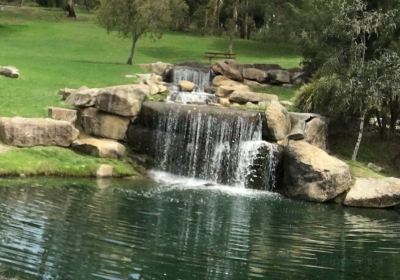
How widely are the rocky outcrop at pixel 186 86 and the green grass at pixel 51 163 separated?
33.5 ft

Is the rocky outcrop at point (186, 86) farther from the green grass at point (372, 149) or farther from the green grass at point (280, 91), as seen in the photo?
the green grass at point (372, 149)

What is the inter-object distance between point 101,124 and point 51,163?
4025mm

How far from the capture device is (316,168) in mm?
20969

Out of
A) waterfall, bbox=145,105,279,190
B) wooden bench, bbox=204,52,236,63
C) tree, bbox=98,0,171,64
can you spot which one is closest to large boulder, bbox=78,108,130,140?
waterfall, bbox=145,105,279,190

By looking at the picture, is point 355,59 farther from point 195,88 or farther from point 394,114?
point 195,88

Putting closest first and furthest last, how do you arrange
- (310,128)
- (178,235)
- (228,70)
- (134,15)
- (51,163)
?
(178,235)
(51,163)
(310,128)
(228,70)
(134,15)

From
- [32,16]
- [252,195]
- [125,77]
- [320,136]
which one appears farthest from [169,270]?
[32,16]

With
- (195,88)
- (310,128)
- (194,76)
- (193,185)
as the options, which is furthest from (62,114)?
(194,76)

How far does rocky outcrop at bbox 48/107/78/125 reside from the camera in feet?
75.7

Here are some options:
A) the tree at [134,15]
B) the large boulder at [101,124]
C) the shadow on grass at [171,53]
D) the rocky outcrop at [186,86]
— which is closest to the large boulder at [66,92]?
the large boulder at [101,124]

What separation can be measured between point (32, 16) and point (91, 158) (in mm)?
44453

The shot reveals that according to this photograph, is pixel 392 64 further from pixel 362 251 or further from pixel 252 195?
pixel 362 251

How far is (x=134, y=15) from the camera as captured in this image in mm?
35906

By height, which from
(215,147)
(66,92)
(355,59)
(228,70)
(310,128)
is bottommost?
(215,147)
